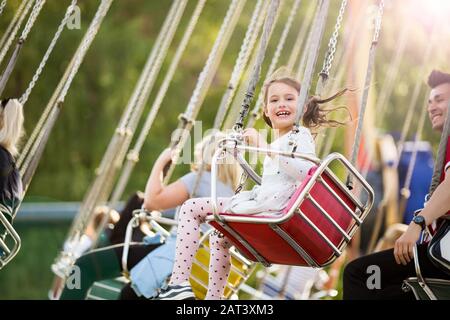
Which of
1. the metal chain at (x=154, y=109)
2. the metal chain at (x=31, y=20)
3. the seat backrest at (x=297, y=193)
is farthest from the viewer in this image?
the metal chain at (x=154, y=109)

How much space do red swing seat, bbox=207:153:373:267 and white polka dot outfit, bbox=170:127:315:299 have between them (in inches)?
4.7

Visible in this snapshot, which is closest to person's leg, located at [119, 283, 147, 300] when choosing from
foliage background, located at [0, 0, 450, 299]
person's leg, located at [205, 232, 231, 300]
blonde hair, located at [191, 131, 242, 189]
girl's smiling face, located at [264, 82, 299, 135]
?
blonde hair, located at [191, 131, 242, 189]

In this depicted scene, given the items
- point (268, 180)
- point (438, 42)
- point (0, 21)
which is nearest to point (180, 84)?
point (438, 42)

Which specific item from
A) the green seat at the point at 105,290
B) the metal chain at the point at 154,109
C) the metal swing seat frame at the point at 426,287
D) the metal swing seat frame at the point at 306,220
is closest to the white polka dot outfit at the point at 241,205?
the metal swing seat frame at the point at 306,220

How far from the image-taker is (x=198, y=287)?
505 cm

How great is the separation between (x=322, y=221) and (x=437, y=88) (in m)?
0.94

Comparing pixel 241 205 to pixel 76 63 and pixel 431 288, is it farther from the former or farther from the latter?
pixel 76 63

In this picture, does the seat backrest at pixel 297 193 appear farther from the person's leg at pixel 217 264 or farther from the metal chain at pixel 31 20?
the metal chain at pixel 31 20

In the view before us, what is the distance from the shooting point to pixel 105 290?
19.1ft

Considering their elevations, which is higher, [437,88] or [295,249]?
[437,88]

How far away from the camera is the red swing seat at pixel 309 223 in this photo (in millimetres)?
3766

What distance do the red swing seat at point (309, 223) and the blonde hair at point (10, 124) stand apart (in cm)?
119

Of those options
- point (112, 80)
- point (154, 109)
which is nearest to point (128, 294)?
point (154, 109)
